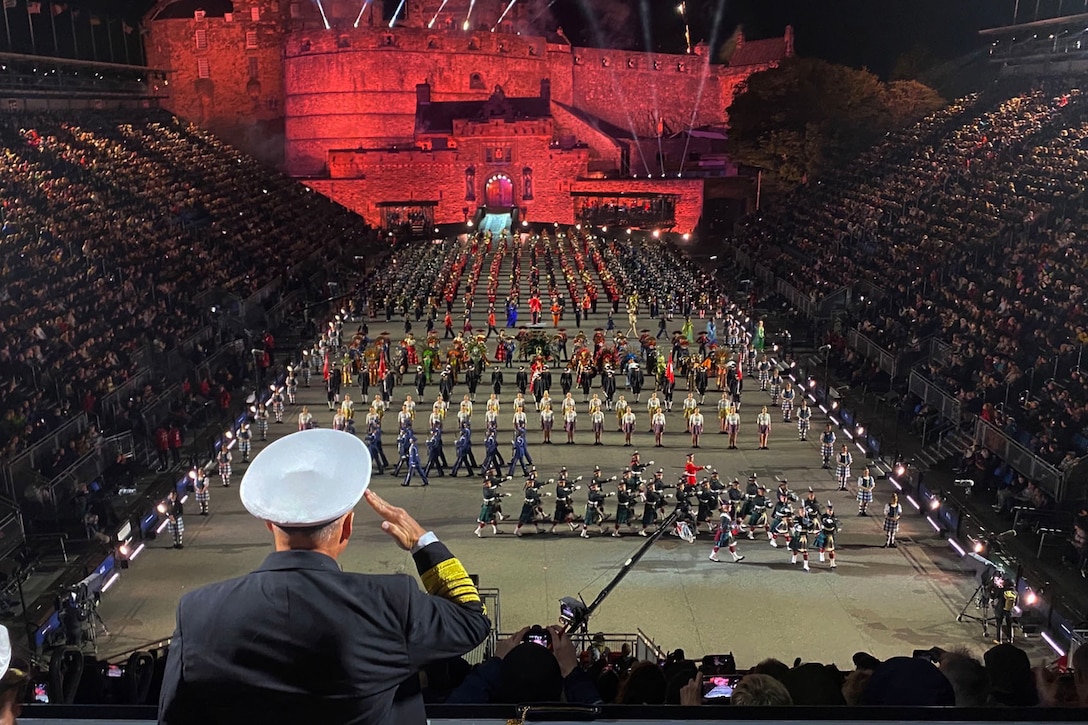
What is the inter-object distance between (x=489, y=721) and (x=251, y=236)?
3491cm

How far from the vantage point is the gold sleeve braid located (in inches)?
94.1

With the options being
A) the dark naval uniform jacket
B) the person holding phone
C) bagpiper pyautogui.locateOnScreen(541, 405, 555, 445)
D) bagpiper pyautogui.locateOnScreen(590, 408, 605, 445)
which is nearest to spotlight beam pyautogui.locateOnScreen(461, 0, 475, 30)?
bagpiper pyautogui.locateOnScreen(541, 405, 555, 445)

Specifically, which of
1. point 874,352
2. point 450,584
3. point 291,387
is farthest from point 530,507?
point 874,352

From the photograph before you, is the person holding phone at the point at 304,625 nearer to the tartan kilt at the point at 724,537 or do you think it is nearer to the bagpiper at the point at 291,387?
the tartan kilt at the point at 724,537

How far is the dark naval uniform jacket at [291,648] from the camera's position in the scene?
205 centimetres

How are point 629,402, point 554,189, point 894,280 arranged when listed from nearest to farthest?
point 629,402 → point 894,280 → point 554,189

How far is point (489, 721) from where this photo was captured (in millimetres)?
2828

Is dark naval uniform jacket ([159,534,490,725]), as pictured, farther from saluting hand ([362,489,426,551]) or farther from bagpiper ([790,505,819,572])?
bagpiper ([790,505,819,572])

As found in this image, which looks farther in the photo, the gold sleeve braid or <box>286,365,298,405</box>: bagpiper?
<box>286,365,298,405</box>: bagpiper

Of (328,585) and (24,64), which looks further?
(24,64)

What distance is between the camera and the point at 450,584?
2.41 metres

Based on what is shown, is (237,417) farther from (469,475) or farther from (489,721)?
(489,721)

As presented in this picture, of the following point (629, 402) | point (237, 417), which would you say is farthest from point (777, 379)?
point (237, 417)

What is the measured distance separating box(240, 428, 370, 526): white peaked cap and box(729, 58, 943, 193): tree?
4619cm
